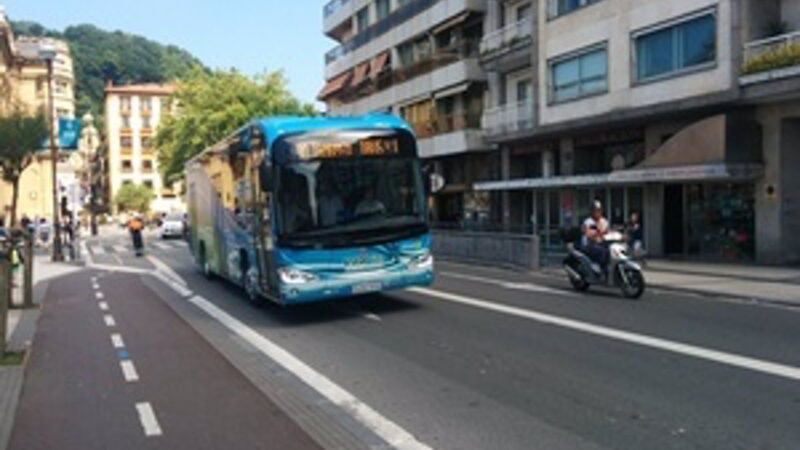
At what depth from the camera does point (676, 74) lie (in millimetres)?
23000

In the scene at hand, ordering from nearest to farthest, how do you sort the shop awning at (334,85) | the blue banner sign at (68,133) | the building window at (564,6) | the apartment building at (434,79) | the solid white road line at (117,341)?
the solid white road line at (117,341)
the building window at (564,6)
the blue banner sign at (68,133)
the apartment building at (434,79)
the shop awning at (334,85)

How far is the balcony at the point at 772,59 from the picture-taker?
19031 millimetres

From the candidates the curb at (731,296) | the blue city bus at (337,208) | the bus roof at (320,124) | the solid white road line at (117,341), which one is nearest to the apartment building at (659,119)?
the curb at (731,296)

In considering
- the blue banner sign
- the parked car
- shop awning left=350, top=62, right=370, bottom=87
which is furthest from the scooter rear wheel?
the parked car

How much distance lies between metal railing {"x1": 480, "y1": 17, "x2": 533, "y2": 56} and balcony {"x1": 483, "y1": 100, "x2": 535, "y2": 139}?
91.6 inches

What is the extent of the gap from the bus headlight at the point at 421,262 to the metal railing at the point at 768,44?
11.9m

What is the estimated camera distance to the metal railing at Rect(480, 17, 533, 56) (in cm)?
3124

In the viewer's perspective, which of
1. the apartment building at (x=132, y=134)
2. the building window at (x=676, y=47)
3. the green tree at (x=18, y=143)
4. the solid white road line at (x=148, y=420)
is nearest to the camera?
the solid white road line at (x=148, y=420)

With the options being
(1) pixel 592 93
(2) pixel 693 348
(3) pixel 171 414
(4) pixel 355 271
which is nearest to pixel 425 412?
(3) pixel 171 414

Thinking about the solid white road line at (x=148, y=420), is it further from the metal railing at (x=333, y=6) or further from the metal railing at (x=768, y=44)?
the metal railing at (x=333, y=6)

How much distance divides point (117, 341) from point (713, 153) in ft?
51.3

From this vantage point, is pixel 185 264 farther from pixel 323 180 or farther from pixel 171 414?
pixel 171 414

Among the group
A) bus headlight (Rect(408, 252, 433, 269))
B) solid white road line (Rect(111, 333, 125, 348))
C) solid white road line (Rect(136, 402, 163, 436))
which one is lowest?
solid white road line (Rect(111, 333, 125, 348))

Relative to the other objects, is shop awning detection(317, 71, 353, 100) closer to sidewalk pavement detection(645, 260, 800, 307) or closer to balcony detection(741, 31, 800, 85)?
sidewalk pavement detection(645, 260, 800, 307)
